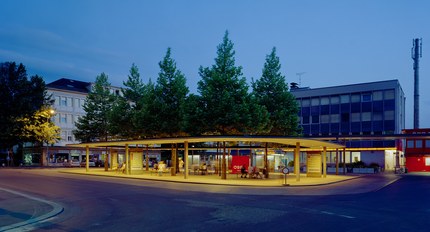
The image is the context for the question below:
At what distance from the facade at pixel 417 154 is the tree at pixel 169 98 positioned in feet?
126

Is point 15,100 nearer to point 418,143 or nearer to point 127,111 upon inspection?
point 127,111

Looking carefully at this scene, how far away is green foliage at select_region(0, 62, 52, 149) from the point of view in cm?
6488

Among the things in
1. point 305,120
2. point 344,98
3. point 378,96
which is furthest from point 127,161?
point 378,96

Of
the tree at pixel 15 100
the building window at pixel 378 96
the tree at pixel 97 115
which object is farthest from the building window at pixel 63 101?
the building window at pixel 378 96

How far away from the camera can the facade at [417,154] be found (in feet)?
208

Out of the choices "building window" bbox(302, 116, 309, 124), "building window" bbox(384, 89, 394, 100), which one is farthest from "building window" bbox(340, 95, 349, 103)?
"building window" bbox(302, 116, 309, 124)

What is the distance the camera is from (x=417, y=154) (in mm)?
63844

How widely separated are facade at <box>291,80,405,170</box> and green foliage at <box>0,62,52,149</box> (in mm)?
46903

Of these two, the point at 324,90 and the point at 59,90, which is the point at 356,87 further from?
the point at 59,90

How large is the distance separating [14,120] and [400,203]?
61.2m

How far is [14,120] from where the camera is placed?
6419 cm

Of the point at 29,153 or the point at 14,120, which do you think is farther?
the point at 29,153

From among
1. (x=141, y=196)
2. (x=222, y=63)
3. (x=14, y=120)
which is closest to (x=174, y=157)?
(x=222, y=63)

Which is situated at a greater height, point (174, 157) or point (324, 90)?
point (324, 90)
